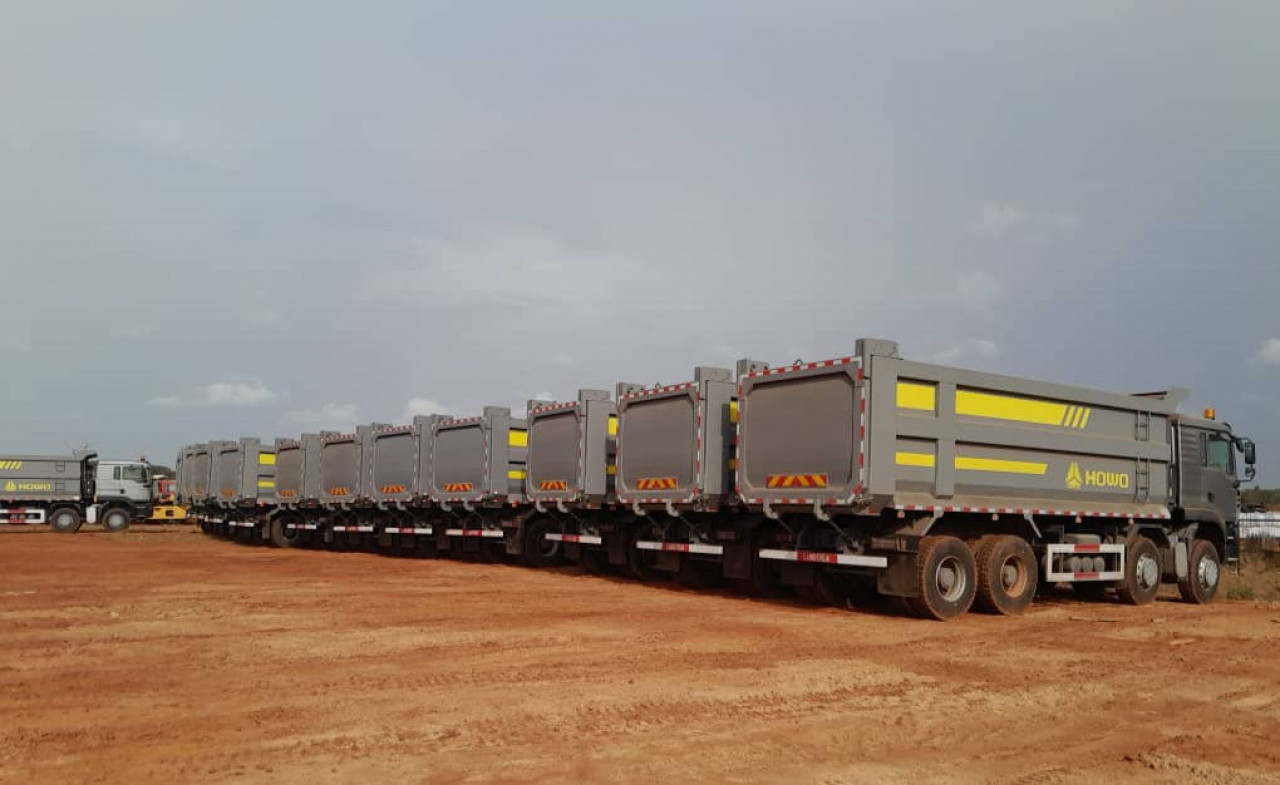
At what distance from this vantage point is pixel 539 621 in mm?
11711

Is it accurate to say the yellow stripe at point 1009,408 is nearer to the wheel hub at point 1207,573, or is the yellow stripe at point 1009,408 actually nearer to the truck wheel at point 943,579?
the truck wheel at point 943,579

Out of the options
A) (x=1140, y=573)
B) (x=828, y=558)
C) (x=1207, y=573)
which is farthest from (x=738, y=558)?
(x=1207, y=573)

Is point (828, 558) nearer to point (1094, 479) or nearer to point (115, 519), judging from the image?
point (1094, 479)

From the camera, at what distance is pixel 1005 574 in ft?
44.4

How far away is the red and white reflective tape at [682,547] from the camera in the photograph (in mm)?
15031

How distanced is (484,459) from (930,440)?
1156cm

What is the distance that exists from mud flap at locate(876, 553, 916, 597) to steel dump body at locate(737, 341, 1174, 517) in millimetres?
701

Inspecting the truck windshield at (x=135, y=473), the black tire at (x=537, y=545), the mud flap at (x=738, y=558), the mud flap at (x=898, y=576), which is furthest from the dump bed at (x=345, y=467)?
the mud flap at (x=898, y=576)

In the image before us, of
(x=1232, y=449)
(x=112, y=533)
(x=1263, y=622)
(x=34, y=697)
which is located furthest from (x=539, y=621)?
(x=112, y=533)

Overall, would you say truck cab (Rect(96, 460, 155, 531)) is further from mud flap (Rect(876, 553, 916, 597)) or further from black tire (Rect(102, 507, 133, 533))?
mud flap (Rect(876, 553, 916, 597))

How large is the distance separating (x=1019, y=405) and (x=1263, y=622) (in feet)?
13.4

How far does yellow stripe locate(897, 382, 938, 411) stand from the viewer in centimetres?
1243

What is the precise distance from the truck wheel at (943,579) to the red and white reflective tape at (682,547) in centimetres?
324

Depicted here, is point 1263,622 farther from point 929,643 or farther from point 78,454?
point 78,454
